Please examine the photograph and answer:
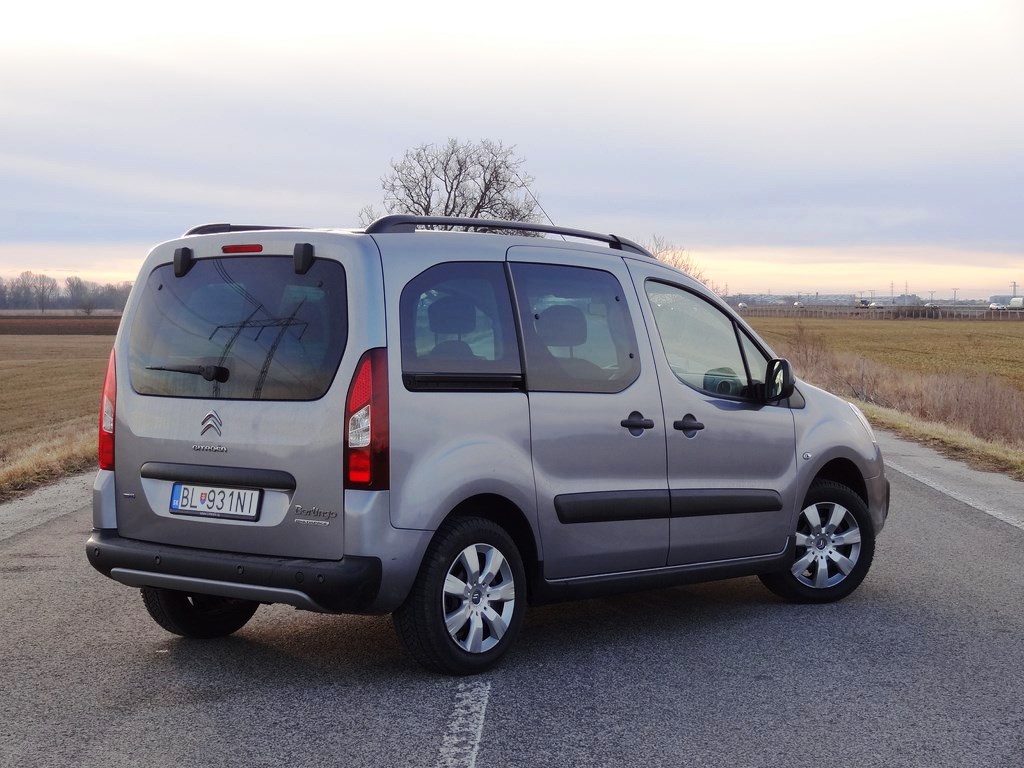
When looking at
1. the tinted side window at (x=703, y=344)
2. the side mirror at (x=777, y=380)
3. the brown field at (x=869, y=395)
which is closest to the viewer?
the tinted side window at (x=703, y=344)

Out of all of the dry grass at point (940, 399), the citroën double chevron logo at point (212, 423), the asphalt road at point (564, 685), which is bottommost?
the dry grass at point (940, 399)

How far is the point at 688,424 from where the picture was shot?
6.23 m

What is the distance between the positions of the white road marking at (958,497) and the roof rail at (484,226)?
5.07 meters

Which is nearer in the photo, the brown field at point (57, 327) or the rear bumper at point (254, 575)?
the rear bumper at point (254, 575)

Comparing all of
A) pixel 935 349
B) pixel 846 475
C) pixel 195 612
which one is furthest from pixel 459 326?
pixel 935 349

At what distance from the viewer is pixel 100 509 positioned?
18.2 feet

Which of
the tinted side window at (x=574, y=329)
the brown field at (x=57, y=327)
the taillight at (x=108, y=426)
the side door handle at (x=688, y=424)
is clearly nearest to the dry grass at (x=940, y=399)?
the side door handle at (x=688, y=424)

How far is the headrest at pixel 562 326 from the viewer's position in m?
5.67

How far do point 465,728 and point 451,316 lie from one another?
1735mm

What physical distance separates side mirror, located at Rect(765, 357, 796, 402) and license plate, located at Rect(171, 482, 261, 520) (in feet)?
9.62

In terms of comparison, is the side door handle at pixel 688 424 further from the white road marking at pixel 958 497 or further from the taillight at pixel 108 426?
the white road marking at pixel 958 497

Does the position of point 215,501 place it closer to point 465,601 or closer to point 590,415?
point 465,601

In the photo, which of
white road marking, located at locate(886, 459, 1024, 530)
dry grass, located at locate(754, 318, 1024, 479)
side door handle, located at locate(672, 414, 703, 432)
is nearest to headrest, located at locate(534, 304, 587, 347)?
side door handle, located at locate(672, 414, 703, 432)

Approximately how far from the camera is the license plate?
5082 millimetres
